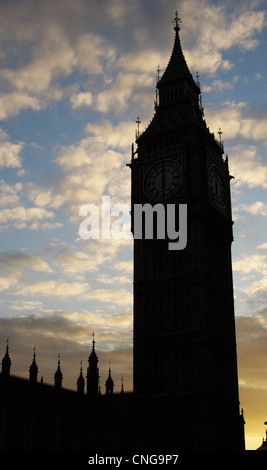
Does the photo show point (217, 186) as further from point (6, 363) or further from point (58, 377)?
point (6, 363)

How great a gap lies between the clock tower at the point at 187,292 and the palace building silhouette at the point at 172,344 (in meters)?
0.14

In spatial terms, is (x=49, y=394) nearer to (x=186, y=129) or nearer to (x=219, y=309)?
(x=219, y=309)

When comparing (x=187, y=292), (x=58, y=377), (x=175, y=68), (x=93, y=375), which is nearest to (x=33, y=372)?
(x=58, y=377)

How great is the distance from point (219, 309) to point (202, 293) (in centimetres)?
636

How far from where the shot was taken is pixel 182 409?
3391 inches

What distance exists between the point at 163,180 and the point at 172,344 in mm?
23142

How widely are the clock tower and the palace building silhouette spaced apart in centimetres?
14

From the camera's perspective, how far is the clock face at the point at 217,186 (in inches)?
3851

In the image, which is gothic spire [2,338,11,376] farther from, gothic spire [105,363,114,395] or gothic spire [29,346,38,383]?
gothic spire [105,363,114,395]

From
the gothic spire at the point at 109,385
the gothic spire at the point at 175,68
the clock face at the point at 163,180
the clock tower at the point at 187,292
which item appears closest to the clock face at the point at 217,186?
the clock tower at the point at 187,292

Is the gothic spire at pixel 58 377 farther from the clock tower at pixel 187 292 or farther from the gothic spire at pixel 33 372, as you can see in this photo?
the clock tower at pixel 187 292

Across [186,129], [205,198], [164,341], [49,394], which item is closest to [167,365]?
[164,341]

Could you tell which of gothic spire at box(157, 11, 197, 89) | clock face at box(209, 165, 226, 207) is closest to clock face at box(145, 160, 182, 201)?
clock face at box(209, 165, 226, 207)
